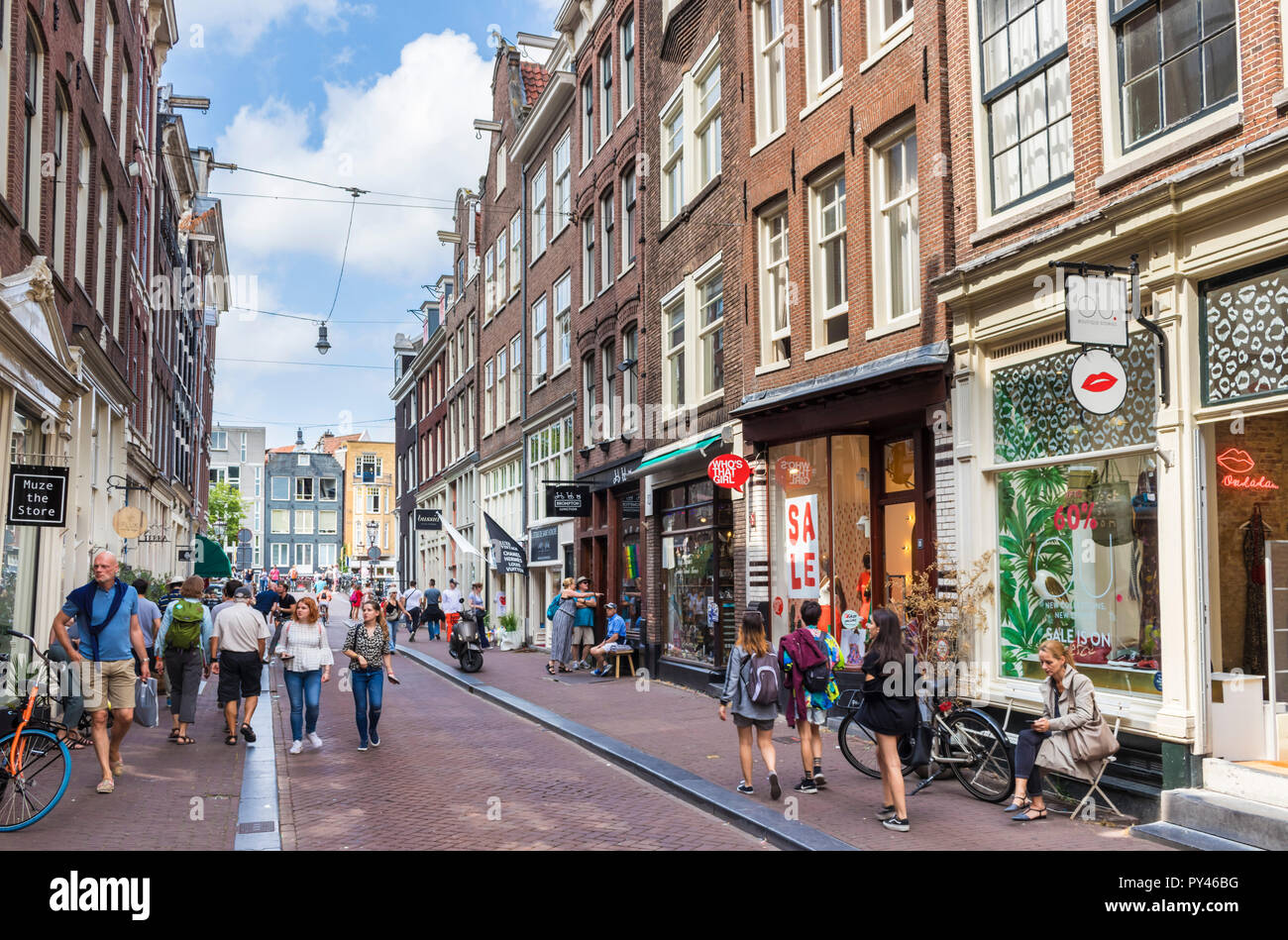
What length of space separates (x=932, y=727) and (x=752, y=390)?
22.9 feet

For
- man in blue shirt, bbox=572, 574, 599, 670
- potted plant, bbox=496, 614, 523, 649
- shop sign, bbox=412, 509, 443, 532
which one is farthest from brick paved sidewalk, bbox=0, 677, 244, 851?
shop sign, bbox=412, 509, 443, 532

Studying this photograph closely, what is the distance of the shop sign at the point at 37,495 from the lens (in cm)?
1188

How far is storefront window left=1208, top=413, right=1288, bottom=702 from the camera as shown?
328 inches

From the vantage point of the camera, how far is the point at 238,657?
12.2 m

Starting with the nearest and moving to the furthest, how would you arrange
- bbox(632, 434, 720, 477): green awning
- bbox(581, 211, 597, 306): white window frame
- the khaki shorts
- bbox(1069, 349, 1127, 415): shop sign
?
bbox(1069, 349, 1127, 415): shop sign < the khaki shorts < bbox(632, 434, 720, 477): green awning < bbox(581, 211, 597, 306): white window frame

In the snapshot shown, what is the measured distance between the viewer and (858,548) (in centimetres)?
1360

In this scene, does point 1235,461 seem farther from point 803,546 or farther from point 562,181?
point 562,181

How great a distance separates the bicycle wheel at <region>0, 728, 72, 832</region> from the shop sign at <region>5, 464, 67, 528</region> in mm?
4955

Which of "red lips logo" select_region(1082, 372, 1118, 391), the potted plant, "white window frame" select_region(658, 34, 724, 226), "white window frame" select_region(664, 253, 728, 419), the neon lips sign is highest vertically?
"white window frame" select_region(658, 34, 724, 226)

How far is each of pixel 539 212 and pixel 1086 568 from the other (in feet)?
74.7

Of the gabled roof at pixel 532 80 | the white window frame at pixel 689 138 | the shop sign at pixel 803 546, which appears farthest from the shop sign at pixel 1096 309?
the gabled roof at pixel 532 80

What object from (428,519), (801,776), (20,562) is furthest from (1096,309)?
(428,519)

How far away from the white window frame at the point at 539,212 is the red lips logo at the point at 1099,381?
70.9 feet

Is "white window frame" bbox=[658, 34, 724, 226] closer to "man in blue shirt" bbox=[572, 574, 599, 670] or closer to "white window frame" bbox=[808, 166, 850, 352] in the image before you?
"white window frame" bbox=[808, 166, 850, 352]
